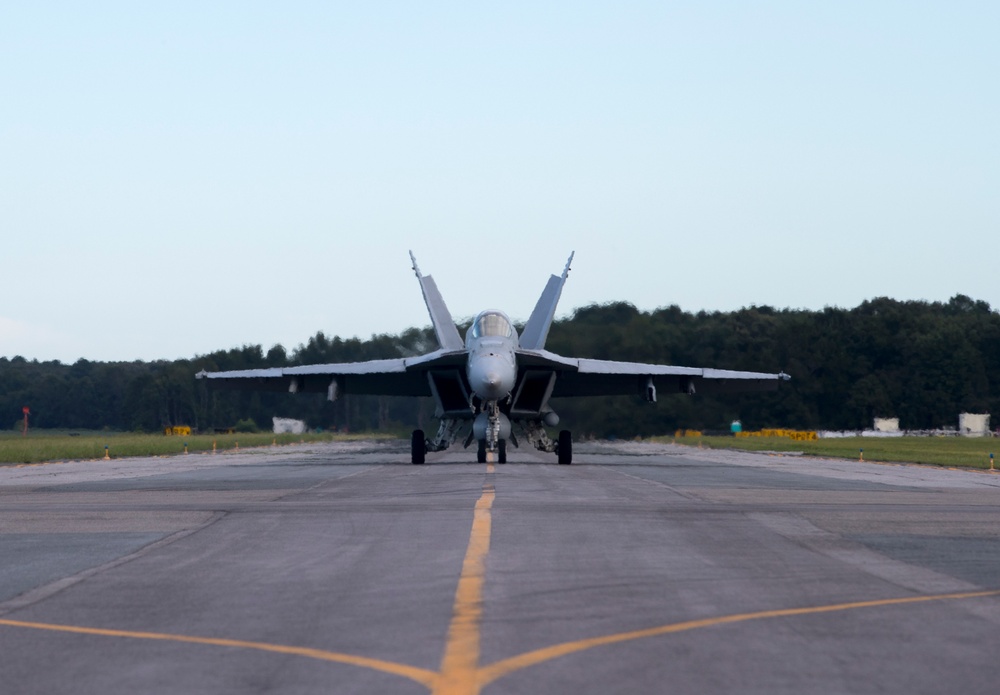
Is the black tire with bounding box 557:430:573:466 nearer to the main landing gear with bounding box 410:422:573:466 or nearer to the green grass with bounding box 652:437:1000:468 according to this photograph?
the main landing gear with bounding box 410:422:573:466

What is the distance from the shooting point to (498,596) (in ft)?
28.5

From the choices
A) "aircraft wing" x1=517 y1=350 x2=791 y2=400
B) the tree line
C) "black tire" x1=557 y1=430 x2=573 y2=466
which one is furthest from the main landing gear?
the tree line

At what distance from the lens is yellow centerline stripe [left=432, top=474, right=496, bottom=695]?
576cm

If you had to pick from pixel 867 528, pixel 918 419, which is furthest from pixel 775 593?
pixel 918 419

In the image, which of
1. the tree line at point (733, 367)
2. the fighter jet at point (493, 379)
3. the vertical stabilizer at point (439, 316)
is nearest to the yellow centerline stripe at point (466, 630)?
the fighter jet at point (493, 379)

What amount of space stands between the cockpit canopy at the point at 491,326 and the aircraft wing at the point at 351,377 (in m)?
1.43

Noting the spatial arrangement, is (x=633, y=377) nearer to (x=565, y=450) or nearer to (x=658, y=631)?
(x=565, y=450)

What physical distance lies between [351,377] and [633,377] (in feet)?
28.1

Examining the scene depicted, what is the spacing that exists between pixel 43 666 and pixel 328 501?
1227 centimetres

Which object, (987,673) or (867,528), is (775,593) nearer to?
(987,673)

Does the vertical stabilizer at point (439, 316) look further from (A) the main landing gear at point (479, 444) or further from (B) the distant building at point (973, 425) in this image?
(B) the distant building at point (973, 425)

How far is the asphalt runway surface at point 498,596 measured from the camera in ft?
20.1

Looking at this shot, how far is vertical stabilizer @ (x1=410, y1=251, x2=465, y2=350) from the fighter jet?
0.03 metres

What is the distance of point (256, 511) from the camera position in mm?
16641
